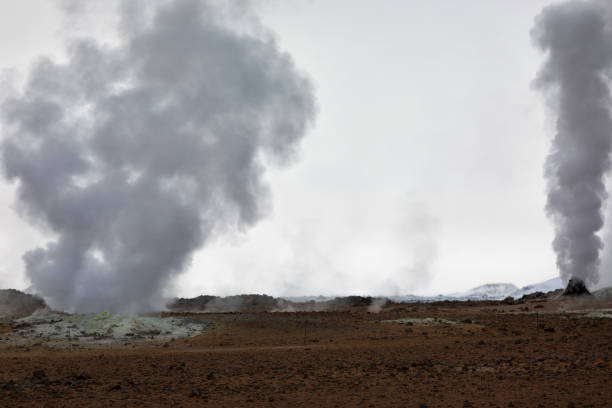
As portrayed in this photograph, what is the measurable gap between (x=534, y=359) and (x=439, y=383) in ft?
17.8

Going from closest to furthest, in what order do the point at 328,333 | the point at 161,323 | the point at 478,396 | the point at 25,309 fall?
the point at 478,396 < the point at 328,333 < the point at 161,323 < the point at 25,309

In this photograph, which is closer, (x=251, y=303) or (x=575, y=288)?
(x=575, y=288)

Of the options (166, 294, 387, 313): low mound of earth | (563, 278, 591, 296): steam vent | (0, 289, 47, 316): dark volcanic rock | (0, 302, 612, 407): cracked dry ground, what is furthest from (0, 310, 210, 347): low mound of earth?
(563, 278, 591, 296): steam vent

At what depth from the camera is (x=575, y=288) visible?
53562 millimetres

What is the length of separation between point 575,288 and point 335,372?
4760 cm

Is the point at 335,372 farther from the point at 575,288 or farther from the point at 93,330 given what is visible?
the point at 575,288

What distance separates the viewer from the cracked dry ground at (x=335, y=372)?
39.3ft

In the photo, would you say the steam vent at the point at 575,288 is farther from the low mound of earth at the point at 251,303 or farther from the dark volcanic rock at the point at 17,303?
the dark volcanic rock at the point at 17,303

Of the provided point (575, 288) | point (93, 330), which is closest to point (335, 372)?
point (93, 330)

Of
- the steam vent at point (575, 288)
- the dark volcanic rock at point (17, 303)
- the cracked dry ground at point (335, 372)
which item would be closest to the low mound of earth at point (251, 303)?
the dark volcanic rock at point (17, 303)

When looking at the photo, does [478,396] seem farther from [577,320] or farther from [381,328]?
[577,320]

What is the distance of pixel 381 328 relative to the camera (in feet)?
103

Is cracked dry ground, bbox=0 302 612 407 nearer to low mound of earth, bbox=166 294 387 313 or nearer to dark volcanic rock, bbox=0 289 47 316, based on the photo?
dark volcanic rock, bbox=0 289 47 316

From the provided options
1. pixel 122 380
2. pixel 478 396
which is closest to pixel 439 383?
pixel 478 396
